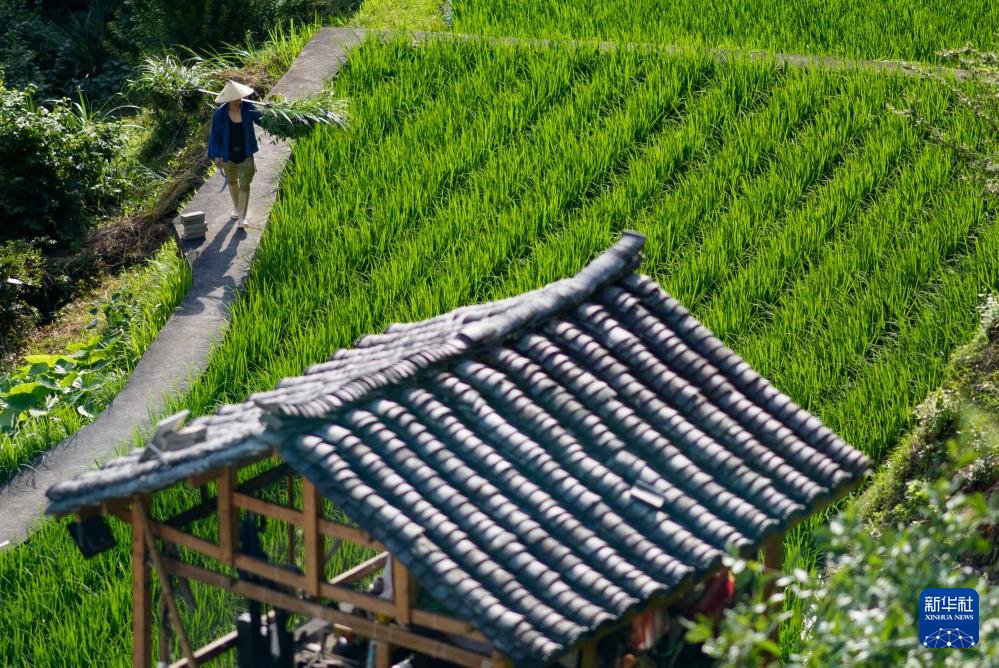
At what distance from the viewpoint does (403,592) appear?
464 centimetres

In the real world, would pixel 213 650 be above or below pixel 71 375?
below

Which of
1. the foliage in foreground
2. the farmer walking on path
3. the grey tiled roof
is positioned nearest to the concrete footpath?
the foliage in foreground

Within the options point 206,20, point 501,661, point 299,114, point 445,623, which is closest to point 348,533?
point 445,623

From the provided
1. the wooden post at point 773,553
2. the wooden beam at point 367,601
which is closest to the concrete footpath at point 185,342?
the wooden beam at point 367,601

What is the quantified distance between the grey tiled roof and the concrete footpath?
356cm

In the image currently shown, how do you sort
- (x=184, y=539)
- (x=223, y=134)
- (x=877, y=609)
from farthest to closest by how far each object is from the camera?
1. (x=223, y=134)
2. (x=184, y=539)
3. (x=877, y=609)

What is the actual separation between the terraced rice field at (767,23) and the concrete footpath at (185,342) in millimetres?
2276

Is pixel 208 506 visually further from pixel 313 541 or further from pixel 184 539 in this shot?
pixel 313 541

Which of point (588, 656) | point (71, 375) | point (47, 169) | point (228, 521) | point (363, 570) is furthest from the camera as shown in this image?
point (47, 169)

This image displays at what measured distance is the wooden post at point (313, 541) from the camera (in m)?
4.80

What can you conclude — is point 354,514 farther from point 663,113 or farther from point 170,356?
point 663,113

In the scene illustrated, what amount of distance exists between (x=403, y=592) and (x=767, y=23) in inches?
379

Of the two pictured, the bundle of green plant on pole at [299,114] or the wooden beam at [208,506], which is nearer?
the wooden beam at [208,506]

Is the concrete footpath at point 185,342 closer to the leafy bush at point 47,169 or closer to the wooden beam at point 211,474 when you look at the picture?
the leafy bush at point 47,169
